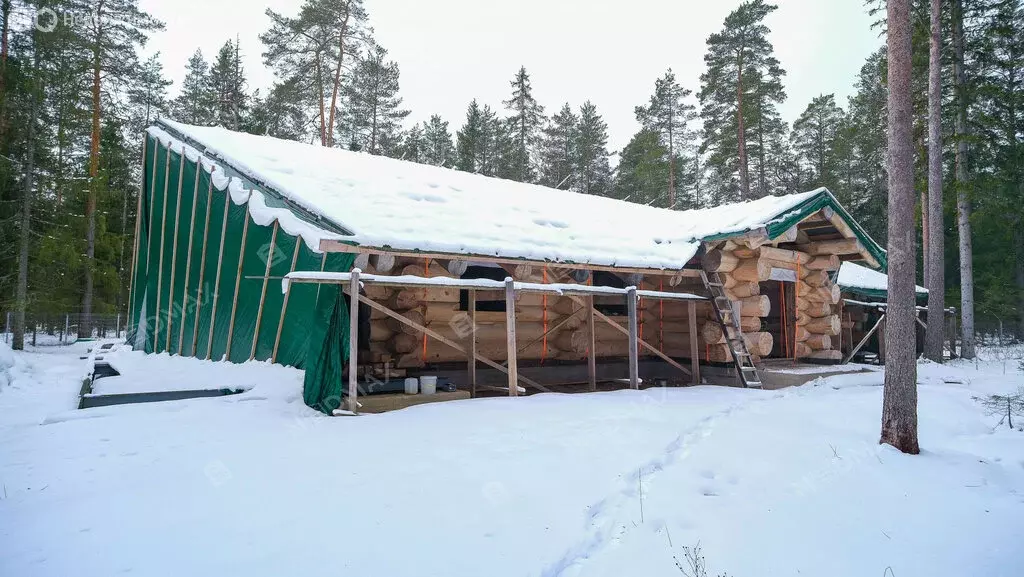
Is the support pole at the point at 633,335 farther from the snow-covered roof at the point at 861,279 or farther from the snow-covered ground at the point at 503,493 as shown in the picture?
the snow-covered roof at the point at 861,279

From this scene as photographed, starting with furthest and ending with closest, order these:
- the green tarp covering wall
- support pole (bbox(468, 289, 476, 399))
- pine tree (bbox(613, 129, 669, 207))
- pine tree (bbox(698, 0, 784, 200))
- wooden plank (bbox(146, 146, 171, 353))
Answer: pine tree (bbox(613, 129, 669, 207))
pine tree (bbox(698, 0, 784, 200))
wooden plank (bbox(146, 146, 171, 353))
support pole (bbox(468, 289, 476, 399))
the green tarp covering wall

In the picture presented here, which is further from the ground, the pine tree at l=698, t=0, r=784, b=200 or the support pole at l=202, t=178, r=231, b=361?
the pine tree at l=698, t=0, r=784, b=200

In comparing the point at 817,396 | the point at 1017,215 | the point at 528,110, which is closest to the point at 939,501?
the point at 817,396

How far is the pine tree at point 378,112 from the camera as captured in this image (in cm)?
2919

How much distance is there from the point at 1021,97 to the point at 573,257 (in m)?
15.0

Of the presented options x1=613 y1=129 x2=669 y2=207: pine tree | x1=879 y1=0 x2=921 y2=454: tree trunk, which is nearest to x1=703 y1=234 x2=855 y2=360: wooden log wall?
x1=879 y1=0 x2=921 y2=454: tree trunk

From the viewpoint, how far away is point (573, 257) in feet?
26.5

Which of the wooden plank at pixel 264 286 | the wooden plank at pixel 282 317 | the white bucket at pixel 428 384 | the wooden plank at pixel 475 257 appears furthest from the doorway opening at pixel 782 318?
the wooden plank at pixel 264 286

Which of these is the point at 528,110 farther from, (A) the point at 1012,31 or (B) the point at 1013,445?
(B) the point at 1013,445

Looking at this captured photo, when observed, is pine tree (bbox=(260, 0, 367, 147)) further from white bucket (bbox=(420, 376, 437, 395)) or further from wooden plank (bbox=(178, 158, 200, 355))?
white bucket (bbox=(420, 376, 437, 395))

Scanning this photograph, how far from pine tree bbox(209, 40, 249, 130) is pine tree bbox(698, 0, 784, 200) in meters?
22.3

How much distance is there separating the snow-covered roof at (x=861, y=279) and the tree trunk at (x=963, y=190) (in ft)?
4.52

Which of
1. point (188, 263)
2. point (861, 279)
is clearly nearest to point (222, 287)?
point (188, 263)

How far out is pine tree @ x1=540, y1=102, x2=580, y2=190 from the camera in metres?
34.2
